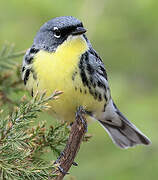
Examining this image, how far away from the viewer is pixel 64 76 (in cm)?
397

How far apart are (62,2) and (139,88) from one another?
1.42 m

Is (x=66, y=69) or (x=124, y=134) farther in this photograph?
(x=124, y=134)

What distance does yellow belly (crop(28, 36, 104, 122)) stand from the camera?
396cm

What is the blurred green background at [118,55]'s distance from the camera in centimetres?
476

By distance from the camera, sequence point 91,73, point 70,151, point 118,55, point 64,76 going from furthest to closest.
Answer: point 118,55 → point 91,73 → point 64,76 → point 70,151

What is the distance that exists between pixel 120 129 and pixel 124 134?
0.11 m

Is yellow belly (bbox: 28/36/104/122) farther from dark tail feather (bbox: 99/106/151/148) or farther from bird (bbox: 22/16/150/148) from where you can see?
dark tail feather (bbox: 99/106/151/148)

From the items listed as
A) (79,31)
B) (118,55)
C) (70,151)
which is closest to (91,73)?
(79,31)

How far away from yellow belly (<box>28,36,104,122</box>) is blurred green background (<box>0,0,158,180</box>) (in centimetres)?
89

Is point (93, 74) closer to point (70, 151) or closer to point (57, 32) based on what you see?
point (57, 32)

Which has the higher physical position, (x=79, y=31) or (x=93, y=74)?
(x=79, y=31)

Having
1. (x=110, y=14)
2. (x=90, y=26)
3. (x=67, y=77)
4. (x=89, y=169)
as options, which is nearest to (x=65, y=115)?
(x=67, y=77)

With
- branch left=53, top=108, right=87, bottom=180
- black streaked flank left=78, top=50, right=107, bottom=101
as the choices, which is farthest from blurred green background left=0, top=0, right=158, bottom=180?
branch left=53, top=108, right=87, bottom=180

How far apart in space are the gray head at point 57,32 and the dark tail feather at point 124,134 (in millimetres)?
1303
